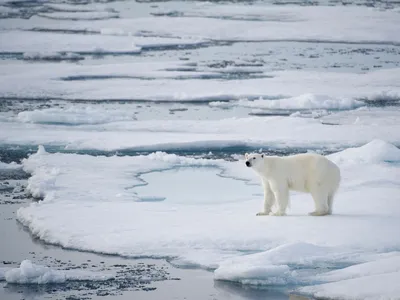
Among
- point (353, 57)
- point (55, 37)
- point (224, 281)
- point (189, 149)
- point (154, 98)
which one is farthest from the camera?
point (55, 37)

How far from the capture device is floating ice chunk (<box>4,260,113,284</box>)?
19.7 ft

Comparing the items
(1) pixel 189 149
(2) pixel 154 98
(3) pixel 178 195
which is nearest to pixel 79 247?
(3) pixel 178 195

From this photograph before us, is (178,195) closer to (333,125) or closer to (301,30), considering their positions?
(333,125)

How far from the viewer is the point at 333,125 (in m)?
12.4

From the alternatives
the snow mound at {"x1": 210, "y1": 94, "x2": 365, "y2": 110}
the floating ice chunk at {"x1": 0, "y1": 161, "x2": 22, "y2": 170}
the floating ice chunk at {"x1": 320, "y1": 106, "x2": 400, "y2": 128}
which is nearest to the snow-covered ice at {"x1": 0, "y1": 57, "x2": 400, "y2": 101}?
the snow mound at {"x1": 210, "y1": 94, "x2": 365, "y2": 110}

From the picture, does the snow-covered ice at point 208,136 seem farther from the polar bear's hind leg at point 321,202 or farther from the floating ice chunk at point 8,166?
the polar bear's hind leg at point 321,202

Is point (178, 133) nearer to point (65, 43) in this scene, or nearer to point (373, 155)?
point (373, 155)

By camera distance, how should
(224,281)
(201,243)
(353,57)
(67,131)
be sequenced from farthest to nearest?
(353,57)
(67,131)
(201,243)
(224,281)

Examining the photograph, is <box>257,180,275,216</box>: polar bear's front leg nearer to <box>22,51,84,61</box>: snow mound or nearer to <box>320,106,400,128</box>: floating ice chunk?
<box>320,106,400,128</box>: floating ice chunk

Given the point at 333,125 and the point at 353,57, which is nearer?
the point at 333,125

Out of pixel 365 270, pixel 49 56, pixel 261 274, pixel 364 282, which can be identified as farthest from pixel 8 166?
pixel 49 56

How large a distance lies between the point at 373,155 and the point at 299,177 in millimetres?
2600

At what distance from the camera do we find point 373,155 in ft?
32.3

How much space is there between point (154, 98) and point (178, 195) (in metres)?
6.74
